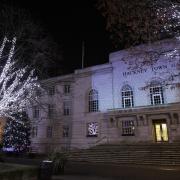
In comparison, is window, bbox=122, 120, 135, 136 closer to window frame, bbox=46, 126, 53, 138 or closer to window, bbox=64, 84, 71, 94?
window, bbox=64, 84, 71, 94

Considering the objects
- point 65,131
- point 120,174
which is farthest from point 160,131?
point 65,131

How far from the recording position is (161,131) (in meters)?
33.5

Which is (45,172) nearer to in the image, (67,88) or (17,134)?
(17,134)

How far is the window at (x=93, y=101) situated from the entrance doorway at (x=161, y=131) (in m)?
9.47

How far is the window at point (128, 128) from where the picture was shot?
116 feet

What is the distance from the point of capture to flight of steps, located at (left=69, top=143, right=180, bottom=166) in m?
28.5

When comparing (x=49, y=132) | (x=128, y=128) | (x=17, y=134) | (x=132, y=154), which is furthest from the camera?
(x=49, y=132)

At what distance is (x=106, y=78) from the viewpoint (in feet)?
131

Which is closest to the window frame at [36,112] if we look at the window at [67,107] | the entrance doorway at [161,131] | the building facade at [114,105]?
the building facade at [114,105]

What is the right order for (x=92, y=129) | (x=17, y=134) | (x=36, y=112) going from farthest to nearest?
(x=36, y=112) < (x=17, y=134) < (x=92, y=129)

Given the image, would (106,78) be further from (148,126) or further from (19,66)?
(19,66)

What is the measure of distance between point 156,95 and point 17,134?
21.6 m

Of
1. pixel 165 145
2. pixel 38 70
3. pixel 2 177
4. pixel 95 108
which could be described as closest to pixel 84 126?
pixel 95 108

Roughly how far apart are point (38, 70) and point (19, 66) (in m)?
1.29
